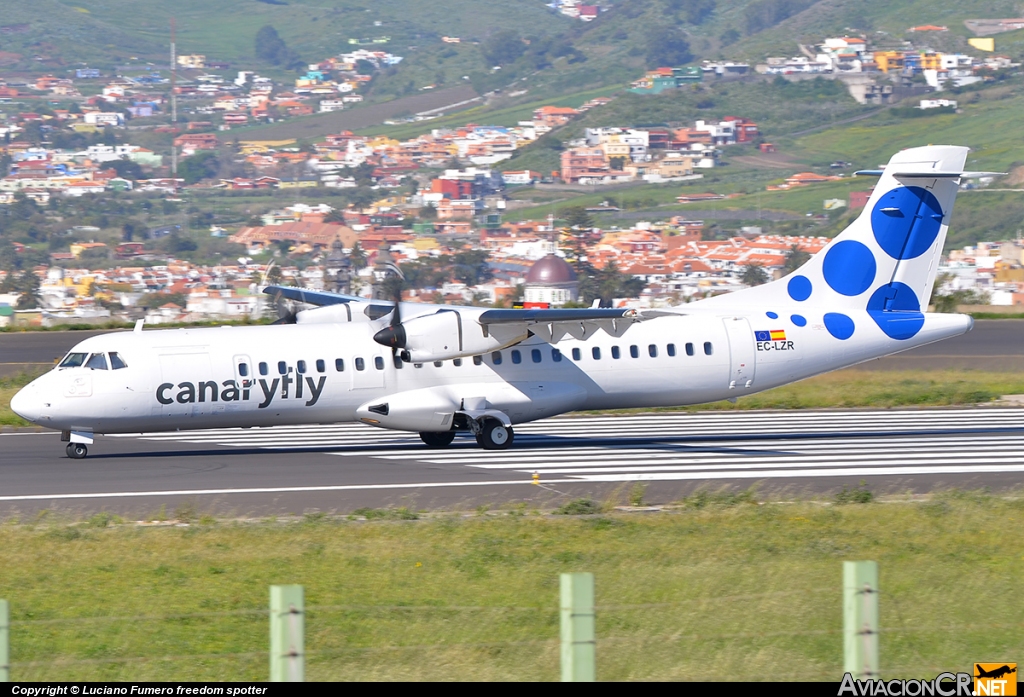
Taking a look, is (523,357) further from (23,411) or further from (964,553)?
(964,553)

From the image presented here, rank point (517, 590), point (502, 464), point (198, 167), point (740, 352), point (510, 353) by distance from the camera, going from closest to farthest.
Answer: point (517, 590), point (502, 464), point (510, 353), point (740, 352), point (198, 167)

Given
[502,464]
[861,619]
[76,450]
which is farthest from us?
[76,450]

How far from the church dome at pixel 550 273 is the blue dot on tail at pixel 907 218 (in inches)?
1534

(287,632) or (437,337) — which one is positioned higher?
(437,337)

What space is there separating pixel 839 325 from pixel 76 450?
14165mm

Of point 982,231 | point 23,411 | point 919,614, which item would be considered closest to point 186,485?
point 23,411

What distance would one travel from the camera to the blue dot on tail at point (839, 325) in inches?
945

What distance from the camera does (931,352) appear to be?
147ft

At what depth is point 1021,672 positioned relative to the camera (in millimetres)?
8570

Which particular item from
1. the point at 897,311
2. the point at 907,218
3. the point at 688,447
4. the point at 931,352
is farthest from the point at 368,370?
the point at 931,352

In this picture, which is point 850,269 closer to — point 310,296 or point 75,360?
point 310,296

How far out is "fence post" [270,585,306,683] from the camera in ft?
20.3

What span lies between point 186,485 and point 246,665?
10149 mm

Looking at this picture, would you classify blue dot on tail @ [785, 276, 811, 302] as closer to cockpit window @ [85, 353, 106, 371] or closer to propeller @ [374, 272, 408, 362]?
propeller @ [374, 272, 408, 362]
